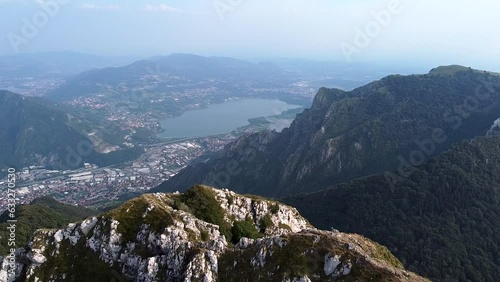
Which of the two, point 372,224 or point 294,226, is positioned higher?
point 294,226

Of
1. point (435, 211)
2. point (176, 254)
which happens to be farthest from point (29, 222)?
point (435, 211)

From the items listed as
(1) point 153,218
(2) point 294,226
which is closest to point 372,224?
(2) point 294,226

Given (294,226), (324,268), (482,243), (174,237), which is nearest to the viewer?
(324,268)

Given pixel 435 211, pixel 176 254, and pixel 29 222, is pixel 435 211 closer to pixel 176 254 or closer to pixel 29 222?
pixel 176 254

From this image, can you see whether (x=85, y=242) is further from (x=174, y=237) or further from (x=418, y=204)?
(x=418, y=204)

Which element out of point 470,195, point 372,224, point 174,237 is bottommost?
point 372,224

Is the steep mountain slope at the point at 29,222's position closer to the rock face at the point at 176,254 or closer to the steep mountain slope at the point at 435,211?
the rock face at the point at 176,254
